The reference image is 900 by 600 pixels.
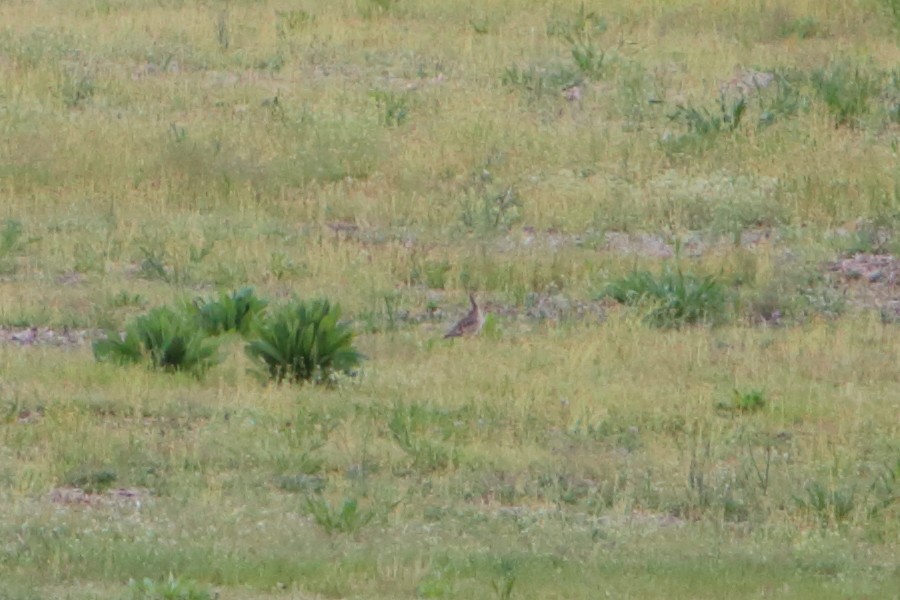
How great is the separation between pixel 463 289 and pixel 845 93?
6.05 m

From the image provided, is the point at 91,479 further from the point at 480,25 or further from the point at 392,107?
the point at 480,25

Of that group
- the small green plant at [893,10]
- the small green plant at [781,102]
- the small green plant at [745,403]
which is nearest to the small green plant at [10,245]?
the small green plant at [745,403]

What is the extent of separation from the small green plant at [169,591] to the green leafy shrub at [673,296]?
6492 millimetres

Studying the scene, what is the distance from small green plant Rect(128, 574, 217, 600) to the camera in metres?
6.73

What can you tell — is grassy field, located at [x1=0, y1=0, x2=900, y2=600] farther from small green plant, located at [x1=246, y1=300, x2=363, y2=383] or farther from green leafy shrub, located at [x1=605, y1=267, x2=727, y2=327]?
small green plant, located at [x1=246, y1=300, x2=363, y2=383]

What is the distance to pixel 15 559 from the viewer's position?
23.9 feet

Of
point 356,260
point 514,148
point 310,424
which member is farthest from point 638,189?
point 310,424

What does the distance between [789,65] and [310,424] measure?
37.9 ft

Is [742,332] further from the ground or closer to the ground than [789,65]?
closer to the ground

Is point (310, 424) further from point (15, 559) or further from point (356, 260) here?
point (356, 260)

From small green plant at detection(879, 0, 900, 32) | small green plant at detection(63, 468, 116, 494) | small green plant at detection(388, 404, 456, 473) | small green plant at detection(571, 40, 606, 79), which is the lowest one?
small green plant at detection(63, 468, 116, 494)

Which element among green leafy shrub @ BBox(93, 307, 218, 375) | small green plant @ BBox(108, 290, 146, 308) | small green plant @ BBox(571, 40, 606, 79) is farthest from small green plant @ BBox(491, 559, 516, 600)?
small green plant @ BBox(571, 40, 606, 79)

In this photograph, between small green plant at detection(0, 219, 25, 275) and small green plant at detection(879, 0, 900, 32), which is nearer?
small green plant at detection(0, 219, 25, 275)

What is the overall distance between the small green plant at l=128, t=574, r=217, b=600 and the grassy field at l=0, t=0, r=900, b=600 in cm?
3
